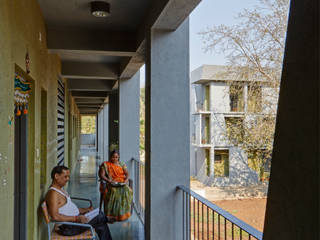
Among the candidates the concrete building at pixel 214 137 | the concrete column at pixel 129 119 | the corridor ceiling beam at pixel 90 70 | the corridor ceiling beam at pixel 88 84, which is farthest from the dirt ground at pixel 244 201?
the corridor ceiling beam at pixel 90 70

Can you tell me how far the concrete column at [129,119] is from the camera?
5.84 m

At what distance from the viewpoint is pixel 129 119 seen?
5930 mm

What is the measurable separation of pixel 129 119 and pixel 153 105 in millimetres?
3169

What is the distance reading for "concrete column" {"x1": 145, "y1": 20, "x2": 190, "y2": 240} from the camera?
277 centimetres

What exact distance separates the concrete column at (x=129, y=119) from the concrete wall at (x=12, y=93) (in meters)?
2.45

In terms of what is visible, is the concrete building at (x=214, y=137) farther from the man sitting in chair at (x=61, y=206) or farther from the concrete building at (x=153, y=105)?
the man sitting in chair at (x=61, y=206)

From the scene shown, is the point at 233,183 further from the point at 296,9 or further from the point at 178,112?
the point at 296,9

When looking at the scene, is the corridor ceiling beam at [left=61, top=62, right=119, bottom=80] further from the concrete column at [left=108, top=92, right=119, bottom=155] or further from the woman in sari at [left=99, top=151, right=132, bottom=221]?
the concrete column at [left=108, top=92, right=119, bottom=155]

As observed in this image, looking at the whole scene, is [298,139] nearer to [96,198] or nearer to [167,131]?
[167,131]

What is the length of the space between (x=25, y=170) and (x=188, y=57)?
5.82 feet

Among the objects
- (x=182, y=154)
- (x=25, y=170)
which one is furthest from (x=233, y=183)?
(x=25, y=170)

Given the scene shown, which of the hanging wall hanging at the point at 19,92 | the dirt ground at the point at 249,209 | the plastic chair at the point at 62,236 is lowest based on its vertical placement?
the dirt ground at the point at 249,209

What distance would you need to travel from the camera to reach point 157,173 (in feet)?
9.15

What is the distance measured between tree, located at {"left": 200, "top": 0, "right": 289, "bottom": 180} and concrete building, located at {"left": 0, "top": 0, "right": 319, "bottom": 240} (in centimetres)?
344
